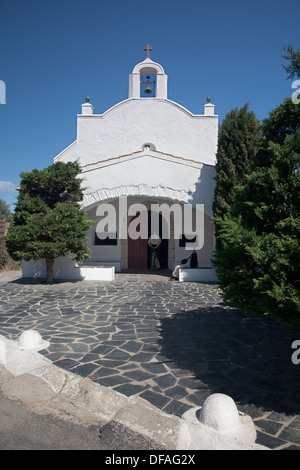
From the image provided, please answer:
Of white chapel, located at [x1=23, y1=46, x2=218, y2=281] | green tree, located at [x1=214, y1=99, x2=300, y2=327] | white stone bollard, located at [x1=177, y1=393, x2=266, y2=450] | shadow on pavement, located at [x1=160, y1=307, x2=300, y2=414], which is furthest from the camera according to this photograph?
white chapel, located at [x1=23, y1=46, x2=218, y2=281]

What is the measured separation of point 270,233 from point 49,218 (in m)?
8.05

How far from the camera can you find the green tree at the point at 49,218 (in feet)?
32.1

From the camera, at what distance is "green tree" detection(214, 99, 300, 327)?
297 cm

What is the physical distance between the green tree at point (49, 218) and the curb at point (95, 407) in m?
5.69

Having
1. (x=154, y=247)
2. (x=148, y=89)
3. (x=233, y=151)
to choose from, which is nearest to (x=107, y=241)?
(x=154, y=247)

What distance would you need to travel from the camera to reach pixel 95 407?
11.1 ft

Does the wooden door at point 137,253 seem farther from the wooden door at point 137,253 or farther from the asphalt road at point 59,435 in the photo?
the asphalt road at point 59,435

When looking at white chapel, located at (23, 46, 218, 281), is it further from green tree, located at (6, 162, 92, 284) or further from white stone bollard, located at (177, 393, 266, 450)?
white stone bollard, located at (177, 393, 266, 450)

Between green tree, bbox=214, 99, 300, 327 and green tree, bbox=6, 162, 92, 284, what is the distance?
23.4 feet

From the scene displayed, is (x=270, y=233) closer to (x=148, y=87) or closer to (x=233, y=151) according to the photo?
(x=233, y=151)

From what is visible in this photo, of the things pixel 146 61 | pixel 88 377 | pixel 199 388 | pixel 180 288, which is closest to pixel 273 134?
pixel 199 388

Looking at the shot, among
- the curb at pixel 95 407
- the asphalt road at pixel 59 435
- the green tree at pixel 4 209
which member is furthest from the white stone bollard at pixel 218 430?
the green tree at pixel 4 209

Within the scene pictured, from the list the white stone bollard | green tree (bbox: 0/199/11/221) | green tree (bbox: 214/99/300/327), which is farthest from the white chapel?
green tree (bbox: 0/199/11/221)

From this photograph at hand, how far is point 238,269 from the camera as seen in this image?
352 centimetres
